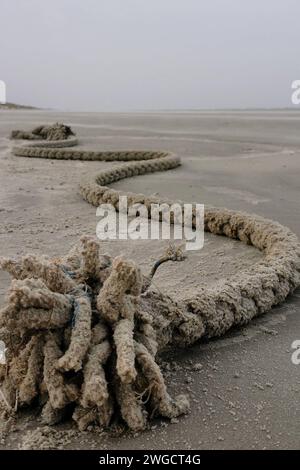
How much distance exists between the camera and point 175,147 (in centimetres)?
691

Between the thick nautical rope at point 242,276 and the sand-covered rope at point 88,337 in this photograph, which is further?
the thick nautical rope at point 242,276

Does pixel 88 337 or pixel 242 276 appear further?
pixel 242 276

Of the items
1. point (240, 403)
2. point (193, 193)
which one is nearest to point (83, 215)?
point (193, 193)

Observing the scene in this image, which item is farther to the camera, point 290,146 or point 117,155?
point 290,146

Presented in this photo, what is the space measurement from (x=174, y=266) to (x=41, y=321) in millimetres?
1174

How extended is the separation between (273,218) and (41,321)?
215 centimetres

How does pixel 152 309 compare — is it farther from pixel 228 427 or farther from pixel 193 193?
pixel 193 193

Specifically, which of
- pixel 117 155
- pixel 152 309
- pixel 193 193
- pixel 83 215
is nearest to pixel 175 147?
pixel 117 155

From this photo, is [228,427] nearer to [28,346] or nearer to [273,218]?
[28,346]

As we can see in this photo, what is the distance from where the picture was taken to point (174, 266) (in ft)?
7.48

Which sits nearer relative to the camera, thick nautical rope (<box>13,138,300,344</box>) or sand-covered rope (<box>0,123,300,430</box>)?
sand-covered rope (<box>0,123,300,430</box>)
